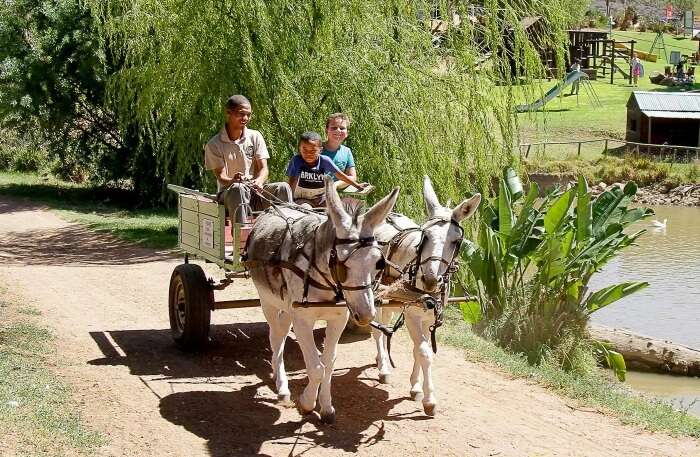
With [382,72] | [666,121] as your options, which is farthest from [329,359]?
[666,121]

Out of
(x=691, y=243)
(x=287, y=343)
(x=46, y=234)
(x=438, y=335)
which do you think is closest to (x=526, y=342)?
(x=438, y=335)

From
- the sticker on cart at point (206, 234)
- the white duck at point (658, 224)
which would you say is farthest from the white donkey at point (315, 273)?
the white duck at point (658, 224)

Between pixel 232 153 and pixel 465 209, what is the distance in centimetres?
255

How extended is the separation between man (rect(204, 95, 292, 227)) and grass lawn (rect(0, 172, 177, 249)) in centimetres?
825

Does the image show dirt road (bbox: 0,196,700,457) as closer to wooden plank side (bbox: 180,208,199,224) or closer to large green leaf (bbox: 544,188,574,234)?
wooden plank side (bbox: 180,208,199,224)

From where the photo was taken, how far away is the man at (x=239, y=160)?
8312mm

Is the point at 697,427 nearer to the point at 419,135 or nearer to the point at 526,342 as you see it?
the point at 526,342

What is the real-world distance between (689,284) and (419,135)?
8186 mm

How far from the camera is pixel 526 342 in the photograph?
11.2m

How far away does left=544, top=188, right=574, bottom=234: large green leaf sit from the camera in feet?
36.3

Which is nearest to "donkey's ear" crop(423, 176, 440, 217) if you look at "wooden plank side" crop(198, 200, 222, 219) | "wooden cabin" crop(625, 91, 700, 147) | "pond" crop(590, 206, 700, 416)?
"wooden plank side" crop(198, 200, 222, 219)

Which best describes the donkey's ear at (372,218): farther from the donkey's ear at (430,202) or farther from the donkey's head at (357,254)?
the donkey's ear at (430,202)

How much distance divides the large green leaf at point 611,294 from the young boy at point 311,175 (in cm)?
429

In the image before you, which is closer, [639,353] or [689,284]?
[639,353]
